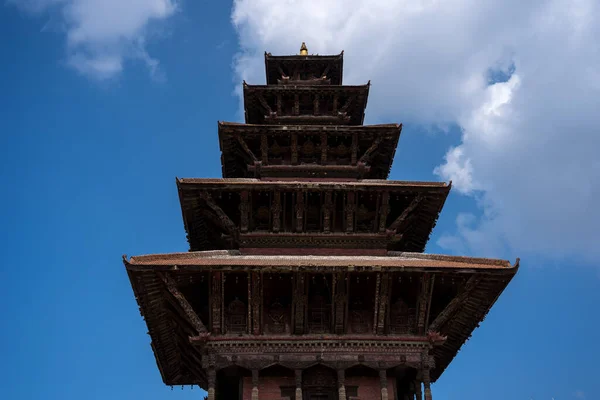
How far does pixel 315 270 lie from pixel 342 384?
335 cm

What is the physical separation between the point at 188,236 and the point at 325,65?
13.7 metres

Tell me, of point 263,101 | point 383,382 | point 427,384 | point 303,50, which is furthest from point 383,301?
point 303,50

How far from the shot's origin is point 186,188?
70.3 ft

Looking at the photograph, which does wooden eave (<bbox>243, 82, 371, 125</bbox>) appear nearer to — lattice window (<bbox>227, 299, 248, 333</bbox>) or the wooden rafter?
the wooden rafter

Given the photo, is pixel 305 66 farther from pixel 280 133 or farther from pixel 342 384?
pixel 342 384

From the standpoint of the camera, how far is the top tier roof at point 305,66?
107 feet

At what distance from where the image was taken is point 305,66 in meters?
33.2

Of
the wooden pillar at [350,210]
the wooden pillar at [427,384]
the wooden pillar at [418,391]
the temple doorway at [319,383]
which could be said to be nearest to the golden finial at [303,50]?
the wooden pillar at [350,210]

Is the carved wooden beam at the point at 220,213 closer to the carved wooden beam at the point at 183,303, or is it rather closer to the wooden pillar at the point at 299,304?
the carved wooden beam at the point at 183,303

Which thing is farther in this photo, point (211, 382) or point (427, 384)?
point (427, 384)

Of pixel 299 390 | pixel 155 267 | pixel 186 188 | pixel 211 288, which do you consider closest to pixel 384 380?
pixel 299 390

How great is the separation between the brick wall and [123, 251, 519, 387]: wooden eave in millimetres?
1219

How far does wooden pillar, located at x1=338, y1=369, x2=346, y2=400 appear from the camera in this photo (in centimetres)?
1730

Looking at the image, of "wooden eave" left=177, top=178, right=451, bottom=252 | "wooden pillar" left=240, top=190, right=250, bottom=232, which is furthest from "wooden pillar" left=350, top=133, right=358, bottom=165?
"wooden pillar" left=240, top=190, right=250, bottom=232
